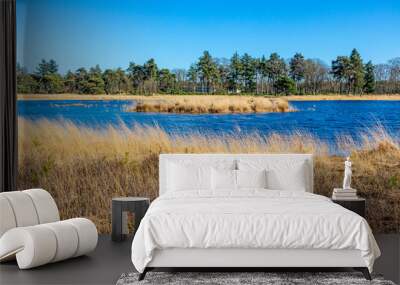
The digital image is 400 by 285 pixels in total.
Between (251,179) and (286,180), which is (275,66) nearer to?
(286,180)

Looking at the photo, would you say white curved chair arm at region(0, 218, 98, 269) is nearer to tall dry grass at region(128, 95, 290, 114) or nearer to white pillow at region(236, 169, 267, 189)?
white pillow at region(236, 169, 267, 189)

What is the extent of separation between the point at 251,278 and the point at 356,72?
387 centimetres

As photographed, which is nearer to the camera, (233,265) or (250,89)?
(233,265)

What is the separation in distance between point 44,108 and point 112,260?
2.79 m

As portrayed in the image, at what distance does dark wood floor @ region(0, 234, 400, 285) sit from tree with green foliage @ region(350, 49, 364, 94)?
2318mm

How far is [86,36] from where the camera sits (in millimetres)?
8461

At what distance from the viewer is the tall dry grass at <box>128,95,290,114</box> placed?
28.2ft

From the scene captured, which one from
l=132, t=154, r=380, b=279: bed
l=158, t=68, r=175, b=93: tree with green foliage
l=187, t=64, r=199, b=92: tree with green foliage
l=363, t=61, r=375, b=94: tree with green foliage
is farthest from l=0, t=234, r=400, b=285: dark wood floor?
l=187, t=64, r=199, b=92: tree with green foliage

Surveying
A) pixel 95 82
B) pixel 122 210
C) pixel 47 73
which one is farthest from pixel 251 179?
pixel 47 73

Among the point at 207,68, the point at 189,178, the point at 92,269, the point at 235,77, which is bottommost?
the point at 92,269

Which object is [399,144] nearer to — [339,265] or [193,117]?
[193,117]

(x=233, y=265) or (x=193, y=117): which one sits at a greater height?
(x=193, y=117)

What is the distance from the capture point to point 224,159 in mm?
8062

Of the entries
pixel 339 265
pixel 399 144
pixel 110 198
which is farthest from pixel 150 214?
pixel 399 144
